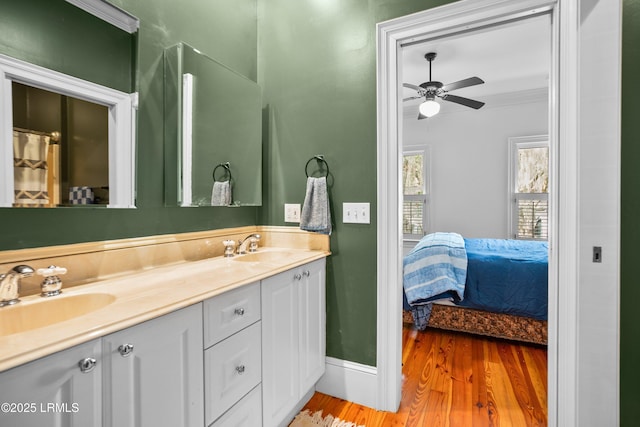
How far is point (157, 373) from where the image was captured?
0.93 m

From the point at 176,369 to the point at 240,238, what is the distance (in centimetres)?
115

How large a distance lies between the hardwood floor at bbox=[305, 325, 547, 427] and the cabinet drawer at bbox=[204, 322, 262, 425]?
78cm

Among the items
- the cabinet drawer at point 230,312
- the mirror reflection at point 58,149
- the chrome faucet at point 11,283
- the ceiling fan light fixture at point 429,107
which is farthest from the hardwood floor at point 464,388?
the ceiling fan light fixture at point 429,107

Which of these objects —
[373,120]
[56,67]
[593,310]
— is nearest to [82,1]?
[56,67]

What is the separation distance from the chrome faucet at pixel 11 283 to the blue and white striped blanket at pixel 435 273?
257 centimetres

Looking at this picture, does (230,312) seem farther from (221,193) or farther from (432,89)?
(432,89)

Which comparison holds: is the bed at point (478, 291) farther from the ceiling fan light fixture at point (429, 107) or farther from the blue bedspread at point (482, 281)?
the ceiling fan light fixture at point (429, 107)

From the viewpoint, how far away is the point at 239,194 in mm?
1980

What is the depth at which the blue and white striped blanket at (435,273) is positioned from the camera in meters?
2.75

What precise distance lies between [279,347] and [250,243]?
0.72m

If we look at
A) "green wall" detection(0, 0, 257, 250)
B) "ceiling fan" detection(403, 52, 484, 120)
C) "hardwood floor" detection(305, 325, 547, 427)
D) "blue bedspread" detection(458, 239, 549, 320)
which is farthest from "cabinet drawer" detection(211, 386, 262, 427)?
"ceiling fan" detection(403, 52, 484, 120)

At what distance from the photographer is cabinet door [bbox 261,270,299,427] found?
55.3 inches

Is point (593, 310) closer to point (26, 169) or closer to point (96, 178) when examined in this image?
point (96, 178)

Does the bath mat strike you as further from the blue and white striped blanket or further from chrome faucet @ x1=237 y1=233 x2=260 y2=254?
the blue and white striped blanket
